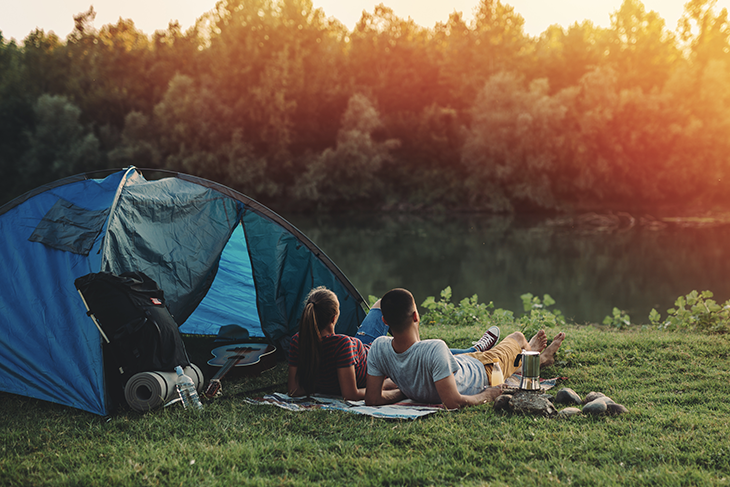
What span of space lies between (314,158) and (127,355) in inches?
987

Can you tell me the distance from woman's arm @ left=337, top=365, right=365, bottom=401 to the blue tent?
147 cm

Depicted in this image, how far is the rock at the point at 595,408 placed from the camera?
3.22m

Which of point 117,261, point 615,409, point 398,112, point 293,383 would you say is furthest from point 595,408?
point 398,112

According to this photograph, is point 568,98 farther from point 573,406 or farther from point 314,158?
point 573,406

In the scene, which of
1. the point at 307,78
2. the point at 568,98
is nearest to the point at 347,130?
the point at 307,78

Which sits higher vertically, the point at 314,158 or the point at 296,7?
the point at 296,7

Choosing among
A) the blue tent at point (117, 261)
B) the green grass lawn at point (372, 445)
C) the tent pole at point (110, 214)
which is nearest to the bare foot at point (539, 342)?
the green grass lawn at point (372, 445)

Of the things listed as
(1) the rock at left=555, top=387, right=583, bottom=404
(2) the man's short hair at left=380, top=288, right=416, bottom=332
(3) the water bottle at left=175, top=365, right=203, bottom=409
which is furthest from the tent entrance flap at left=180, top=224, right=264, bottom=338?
(1) the rock at left=555, top=387, right=583, bottom=404

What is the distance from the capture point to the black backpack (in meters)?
3.54

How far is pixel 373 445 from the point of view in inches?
115

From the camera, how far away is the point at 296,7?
2986cm

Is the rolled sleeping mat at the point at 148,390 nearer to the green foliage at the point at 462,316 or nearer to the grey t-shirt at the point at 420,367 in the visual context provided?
the grey t-shirt at the point at 420,367

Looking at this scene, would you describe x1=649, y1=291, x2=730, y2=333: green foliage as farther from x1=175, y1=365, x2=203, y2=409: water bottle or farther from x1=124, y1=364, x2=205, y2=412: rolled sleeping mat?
x1=124, y1=364, x2=205, y2=412: rolled sleeping mat

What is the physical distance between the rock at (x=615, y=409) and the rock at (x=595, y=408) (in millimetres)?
39
